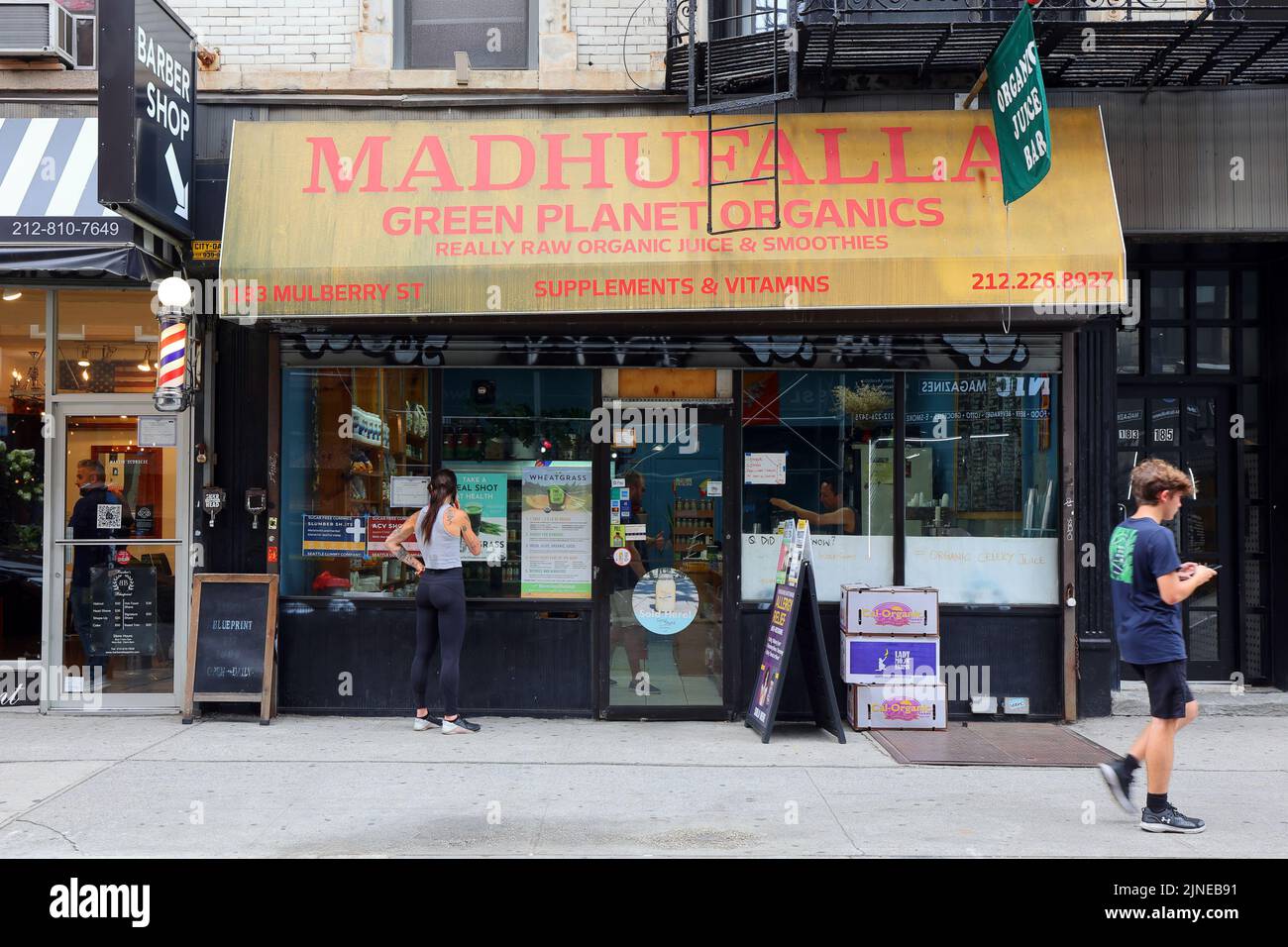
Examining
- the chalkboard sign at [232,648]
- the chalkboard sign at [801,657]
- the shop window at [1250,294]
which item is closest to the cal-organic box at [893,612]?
the chalkboard sign at [801,657]

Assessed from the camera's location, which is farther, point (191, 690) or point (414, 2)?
point (414, 2)

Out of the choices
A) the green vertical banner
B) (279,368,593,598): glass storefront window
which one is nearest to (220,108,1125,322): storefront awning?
the green vertical banner

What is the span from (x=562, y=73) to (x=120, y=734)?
5968 mm

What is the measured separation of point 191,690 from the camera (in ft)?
27.7

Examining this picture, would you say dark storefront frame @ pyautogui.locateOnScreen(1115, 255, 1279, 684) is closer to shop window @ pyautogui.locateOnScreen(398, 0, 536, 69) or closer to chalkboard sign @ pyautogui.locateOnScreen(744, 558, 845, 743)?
chalkboard sign @ pyautogui.locateOnScreen(744, 558, 845, 743)

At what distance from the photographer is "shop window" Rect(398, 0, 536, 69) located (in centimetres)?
903

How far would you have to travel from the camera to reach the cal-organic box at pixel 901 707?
8.31 m

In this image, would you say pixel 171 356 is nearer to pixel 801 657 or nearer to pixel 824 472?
pixel 824 472

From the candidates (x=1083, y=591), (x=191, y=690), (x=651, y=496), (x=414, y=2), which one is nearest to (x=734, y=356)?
(x=651, y=496)

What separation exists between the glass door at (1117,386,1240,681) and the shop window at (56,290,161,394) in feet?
26.8

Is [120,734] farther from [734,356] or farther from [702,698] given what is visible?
[734,356]

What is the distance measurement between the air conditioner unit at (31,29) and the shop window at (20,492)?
199 centimetres

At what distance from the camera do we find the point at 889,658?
8.27m

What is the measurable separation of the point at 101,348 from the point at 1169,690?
807cm
